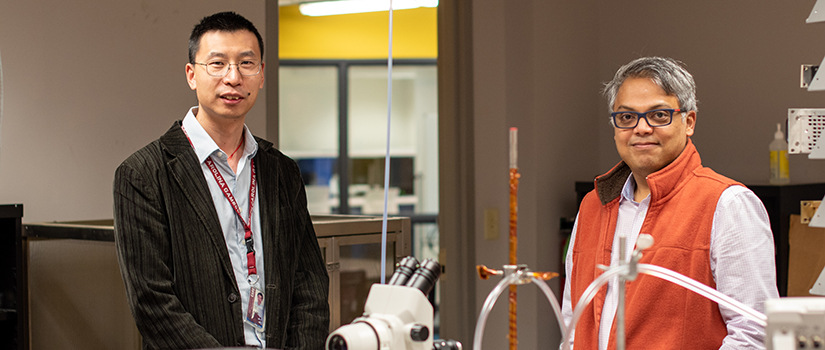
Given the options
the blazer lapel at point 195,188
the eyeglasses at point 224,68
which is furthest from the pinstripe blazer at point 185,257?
the eyeglasses at point 224,68

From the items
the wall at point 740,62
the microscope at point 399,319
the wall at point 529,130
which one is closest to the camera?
the microscope at point 399,319

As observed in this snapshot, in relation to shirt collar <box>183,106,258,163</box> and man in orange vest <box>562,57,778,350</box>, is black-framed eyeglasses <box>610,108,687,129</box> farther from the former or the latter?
shirt collar <box>183,106,258,163</box>

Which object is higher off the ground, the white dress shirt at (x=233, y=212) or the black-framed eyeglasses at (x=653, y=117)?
the black-framed eyeglasses at (x=653, y=117)

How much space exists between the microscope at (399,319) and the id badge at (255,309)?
0.58m

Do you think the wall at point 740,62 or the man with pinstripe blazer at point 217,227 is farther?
the wall at point 740,62

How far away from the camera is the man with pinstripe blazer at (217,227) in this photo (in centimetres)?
155

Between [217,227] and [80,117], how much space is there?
3.25 ft

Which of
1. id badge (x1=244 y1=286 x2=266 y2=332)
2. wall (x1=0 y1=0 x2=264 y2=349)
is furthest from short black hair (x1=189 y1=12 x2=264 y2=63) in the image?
wall (x1=0 y1=0 x2=264 y2=349)

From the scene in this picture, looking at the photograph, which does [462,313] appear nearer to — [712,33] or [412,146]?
[712,33]

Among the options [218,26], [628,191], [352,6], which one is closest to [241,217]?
[218,26]

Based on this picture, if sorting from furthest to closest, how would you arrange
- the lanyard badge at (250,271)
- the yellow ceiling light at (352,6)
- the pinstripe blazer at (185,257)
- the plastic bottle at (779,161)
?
the yellow ceiling light at (352,6) → the plastic bottle at (779,161) → the lanyard badge at (250,271) → the pinstripe blazer at (185,257)

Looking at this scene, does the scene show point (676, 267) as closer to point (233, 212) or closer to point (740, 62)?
point (233, 212)

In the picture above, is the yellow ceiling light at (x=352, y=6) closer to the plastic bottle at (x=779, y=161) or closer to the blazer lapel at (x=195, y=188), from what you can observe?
the plastic bottle at (x=779, y=161)

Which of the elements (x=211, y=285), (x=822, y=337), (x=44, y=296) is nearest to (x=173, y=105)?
(x=44, y=296)
